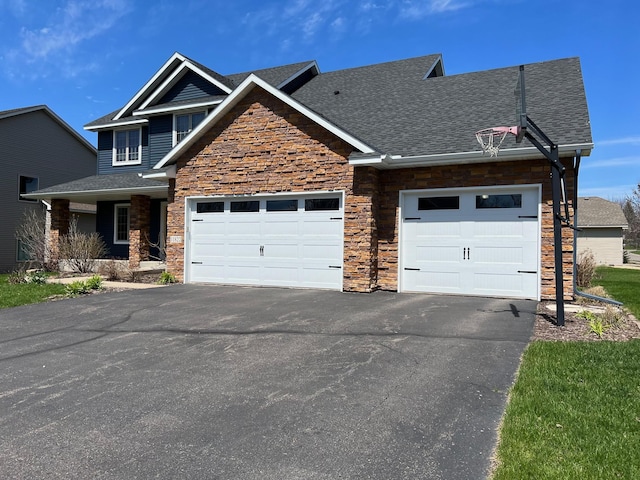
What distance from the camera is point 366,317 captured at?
8211 millimetres

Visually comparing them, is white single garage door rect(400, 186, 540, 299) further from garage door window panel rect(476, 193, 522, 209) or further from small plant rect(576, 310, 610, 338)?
small plant rect(576, 310, 610, 338)

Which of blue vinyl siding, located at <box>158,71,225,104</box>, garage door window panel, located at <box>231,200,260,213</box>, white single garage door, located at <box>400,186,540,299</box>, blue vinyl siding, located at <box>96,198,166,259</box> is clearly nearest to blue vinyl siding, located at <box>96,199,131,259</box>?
blue vinyl siding, located at <box>96,198,166,259</box>

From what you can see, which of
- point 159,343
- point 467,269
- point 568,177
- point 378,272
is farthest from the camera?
point 378,272

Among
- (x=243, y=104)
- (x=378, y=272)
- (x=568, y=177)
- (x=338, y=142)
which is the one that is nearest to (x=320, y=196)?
(x=338, y=142)

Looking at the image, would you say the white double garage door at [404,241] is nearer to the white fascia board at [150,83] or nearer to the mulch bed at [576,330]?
the mulch bed at [576,330]

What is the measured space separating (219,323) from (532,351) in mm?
4883

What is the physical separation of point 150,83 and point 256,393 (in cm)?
1722

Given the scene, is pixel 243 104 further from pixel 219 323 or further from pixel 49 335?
pixel 49 335

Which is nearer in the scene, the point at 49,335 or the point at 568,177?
the point at 49,335

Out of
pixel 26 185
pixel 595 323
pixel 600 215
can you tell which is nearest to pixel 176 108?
pixel 26 185

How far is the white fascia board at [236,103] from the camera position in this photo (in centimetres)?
1112

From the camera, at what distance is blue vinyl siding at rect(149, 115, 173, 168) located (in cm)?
1838

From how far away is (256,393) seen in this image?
4.55m

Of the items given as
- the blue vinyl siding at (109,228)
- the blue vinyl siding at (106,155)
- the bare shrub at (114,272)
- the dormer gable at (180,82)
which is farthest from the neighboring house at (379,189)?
the blue vinyl siding at (109,228)
